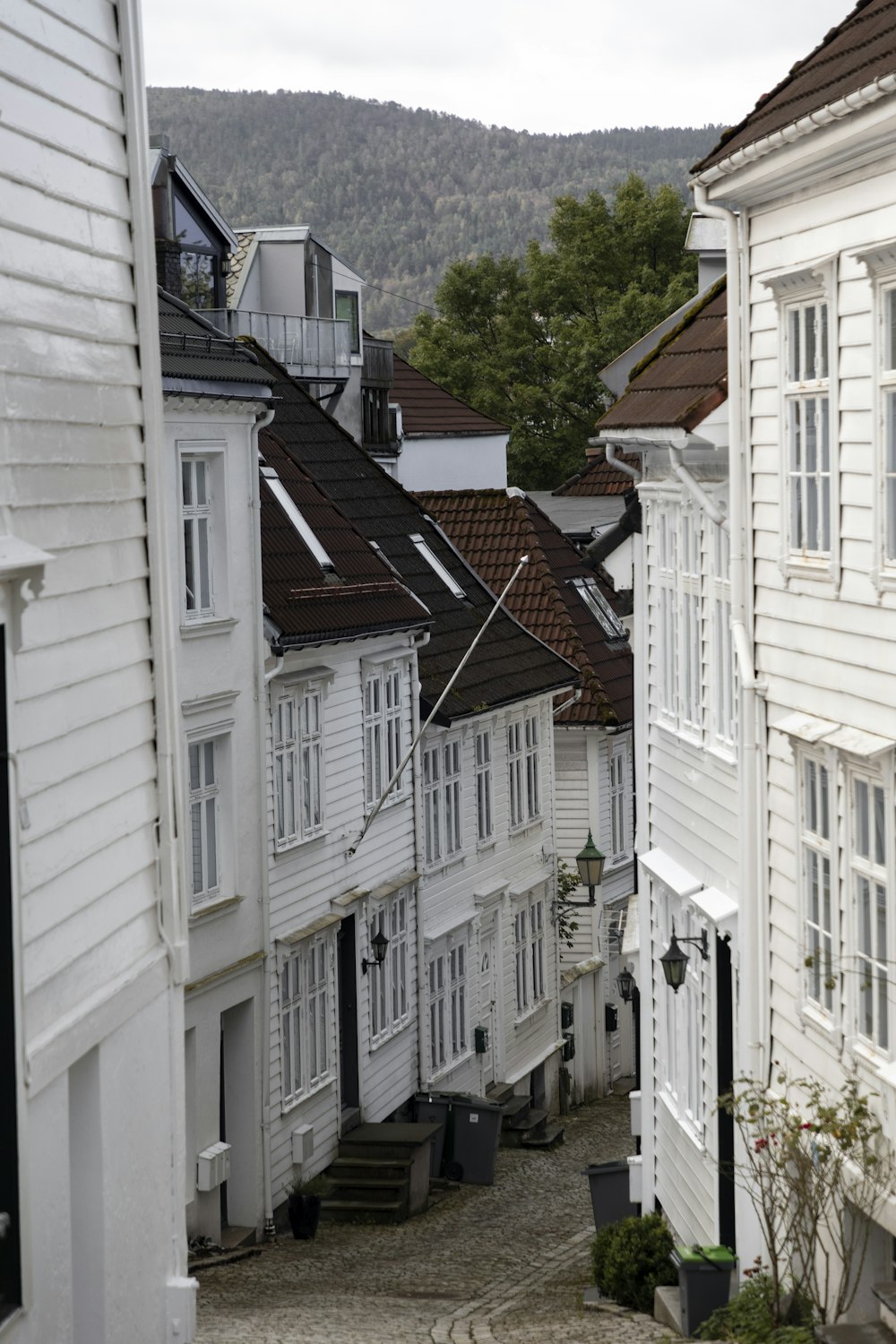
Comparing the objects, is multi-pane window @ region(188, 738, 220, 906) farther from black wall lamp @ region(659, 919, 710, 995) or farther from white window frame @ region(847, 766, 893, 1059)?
white window frame @ region(847, 766, 893, 1059)

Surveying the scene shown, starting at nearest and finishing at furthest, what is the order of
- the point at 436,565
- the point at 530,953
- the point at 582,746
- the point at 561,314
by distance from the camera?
1. the point at 436,565
2. the point at 530,953
3. the point at 582,746
4. the point at 561,314

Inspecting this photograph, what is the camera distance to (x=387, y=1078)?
21547mm

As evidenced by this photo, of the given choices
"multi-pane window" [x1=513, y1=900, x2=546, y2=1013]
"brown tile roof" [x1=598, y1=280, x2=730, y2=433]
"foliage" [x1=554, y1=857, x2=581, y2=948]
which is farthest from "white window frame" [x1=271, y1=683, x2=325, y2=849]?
"foliage" [x1=554, y1=857, x2=581, y2=948]

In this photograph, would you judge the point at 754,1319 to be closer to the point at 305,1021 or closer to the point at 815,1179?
the point at 815,1179

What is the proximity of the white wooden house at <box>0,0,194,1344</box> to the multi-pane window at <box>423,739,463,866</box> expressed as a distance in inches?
528

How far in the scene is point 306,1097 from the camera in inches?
741

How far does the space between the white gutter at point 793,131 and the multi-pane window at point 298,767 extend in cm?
824

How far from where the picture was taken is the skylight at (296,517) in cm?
1994

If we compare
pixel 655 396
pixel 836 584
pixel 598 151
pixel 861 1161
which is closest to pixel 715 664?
pixel 655 396

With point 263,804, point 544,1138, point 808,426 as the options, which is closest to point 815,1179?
point 808,426

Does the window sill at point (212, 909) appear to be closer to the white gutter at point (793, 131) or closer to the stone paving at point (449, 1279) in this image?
the stone paving at point (449, 1279)

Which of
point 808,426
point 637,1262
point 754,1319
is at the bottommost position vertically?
point 637,1262

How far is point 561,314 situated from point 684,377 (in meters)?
44.8

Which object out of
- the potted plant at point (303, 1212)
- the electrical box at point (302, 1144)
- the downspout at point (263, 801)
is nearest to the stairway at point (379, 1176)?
the electrical box at point (302, 1144)
